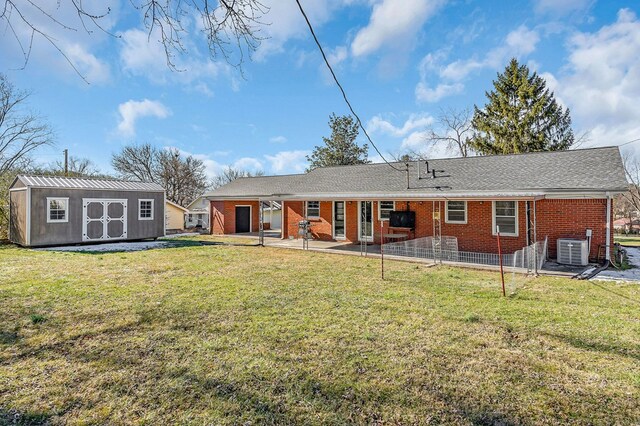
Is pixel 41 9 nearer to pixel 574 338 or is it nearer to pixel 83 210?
pixel 574 338

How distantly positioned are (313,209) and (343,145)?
21.0 metres

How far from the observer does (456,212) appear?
41.5 feet

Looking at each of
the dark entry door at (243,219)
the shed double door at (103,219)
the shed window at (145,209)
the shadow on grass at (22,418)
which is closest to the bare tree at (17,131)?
the shed double door at (103,219)

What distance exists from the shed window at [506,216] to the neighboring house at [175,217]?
23.3m

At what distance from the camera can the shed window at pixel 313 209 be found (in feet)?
55.9

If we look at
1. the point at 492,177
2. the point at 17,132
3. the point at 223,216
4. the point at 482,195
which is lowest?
the point at 223,216

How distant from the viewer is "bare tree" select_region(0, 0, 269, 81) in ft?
8.25

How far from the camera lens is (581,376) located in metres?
3.45

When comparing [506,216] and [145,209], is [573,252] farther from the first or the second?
[145,209]

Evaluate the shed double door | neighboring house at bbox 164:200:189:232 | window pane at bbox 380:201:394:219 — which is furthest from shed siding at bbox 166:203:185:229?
window pane at bbox 380:201:394:219

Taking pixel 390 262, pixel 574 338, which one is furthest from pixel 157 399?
pixel 390 262

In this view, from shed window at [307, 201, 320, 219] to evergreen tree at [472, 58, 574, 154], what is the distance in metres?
20.6

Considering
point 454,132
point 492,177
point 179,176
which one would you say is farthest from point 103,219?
point 454,132

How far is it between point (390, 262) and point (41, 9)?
32.7 feet
